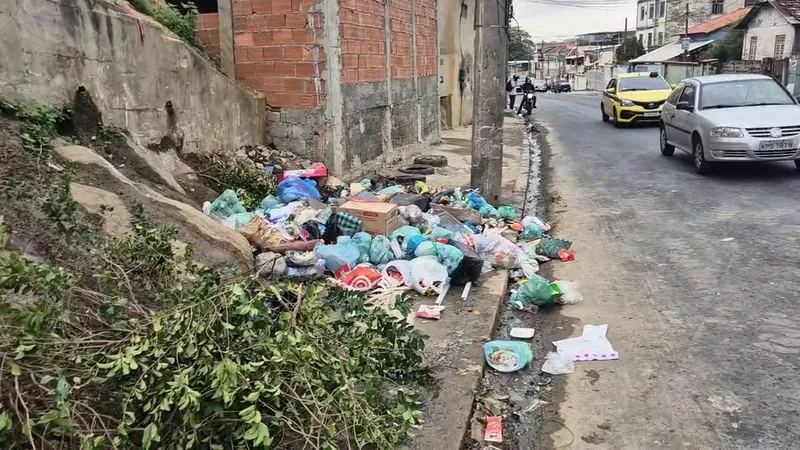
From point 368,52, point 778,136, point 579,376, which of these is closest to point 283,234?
point 579,376

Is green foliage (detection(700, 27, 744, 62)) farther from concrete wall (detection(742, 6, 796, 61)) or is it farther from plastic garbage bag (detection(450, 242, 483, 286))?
plastic garbage bag (detection(450, 242, 483, 286))

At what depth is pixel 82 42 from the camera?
604 cm

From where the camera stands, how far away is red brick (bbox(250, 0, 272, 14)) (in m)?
8.66

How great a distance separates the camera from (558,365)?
14.0 feet

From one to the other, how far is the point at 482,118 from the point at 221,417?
639cm

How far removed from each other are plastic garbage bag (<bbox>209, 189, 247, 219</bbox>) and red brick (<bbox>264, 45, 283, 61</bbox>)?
2765mm

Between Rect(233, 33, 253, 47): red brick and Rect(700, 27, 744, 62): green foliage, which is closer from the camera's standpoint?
Rect(233, 33, 253, 47): red brick

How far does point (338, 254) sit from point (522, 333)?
192 cm

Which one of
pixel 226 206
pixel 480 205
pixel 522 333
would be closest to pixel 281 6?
pixel 226 206

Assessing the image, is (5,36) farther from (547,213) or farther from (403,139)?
(403,139)

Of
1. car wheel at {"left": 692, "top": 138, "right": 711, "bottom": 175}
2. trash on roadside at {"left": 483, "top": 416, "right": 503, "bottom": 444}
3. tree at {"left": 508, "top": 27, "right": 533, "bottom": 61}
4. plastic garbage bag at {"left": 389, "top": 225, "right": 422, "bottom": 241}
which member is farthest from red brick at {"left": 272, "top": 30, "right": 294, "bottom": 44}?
tree at {"left": 508, "top": 27, "right": 533, "bottom": 61}

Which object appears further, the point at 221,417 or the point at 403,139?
the point at 403,139

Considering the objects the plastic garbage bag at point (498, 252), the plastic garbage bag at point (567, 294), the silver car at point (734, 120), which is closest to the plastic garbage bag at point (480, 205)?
the plastic garbage bag at point (498, 252)

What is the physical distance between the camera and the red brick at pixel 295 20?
8531 mm
